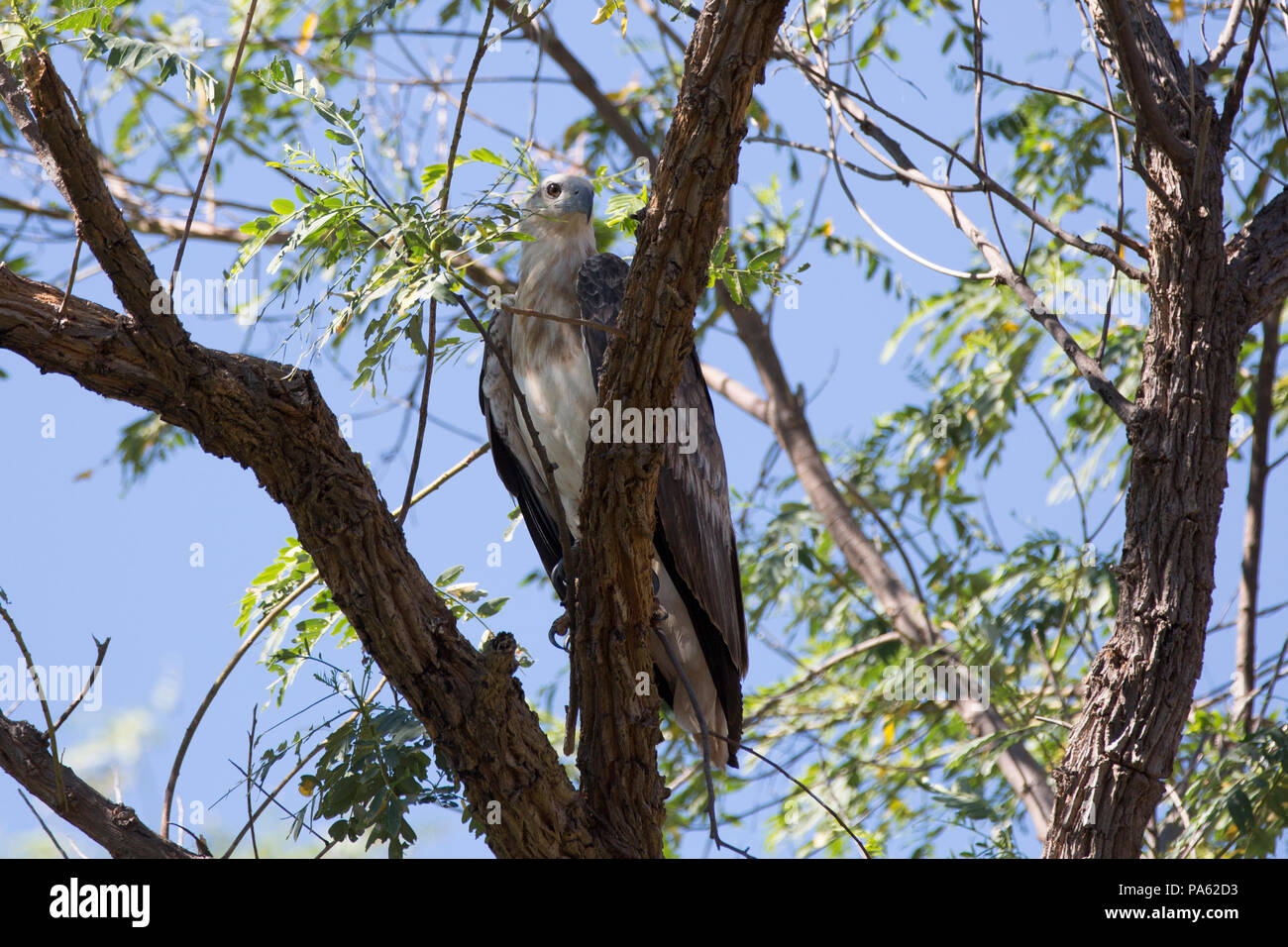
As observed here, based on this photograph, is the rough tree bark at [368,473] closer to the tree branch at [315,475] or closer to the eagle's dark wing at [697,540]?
the tree branch at [315,475]

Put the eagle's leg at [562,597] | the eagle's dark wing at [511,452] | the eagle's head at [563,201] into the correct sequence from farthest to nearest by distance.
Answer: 1. the eagle's head at [563,201]
2. the eagle's dark wing at [511,452]
3. the eagle's leg at [562,597]

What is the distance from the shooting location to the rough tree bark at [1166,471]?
3.86 m

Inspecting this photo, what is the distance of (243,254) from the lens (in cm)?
314

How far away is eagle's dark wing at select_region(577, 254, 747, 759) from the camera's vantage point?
4527 millimetres

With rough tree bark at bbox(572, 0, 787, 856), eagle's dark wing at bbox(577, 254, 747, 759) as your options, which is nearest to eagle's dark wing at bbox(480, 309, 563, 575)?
eagle's dark wing at bbox(577, 254, 747, 759)

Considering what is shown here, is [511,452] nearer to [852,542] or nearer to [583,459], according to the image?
[583,459]

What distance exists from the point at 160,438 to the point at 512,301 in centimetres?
443

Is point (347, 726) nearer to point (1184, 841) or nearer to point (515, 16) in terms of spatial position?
point (515, 16)

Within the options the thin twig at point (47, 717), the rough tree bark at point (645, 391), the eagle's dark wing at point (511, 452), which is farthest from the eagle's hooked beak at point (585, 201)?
the thin twig at point (47, 717)

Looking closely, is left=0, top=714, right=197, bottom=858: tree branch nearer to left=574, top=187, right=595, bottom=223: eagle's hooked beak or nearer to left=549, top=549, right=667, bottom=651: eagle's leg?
left=549, top=549, right=667, bottom=651: eagle's leg

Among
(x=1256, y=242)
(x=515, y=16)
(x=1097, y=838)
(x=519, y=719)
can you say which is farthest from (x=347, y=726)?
(x=1256, y=242)

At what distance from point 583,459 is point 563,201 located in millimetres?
1235

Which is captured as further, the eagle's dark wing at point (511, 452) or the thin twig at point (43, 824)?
the eagle's dark wing at point (511, 452)

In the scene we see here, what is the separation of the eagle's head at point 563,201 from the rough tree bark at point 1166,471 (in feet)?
7.10
